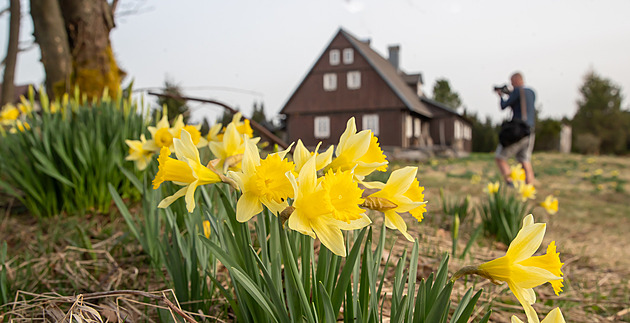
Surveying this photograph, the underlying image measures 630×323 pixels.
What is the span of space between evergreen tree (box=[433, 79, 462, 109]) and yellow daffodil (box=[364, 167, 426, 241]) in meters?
39.2

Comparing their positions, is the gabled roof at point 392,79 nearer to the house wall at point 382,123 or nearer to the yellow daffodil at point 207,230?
the house wall at point 382,123

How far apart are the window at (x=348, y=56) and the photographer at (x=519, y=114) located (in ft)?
49.6

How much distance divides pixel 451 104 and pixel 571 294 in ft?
126

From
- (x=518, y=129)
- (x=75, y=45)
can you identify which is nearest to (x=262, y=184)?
(x=75, y=45)

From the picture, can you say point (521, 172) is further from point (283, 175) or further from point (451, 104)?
point (451, 104)

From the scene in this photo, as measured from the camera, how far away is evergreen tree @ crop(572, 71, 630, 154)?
31.2 m

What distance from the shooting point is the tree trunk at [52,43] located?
359 centimetres

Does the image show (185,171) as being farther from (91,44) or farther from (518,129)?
(518,129)

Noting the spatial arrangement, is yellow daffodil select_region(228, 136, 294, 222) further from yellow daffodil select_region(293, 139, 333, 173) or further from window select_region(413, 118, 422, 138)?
window select_region(413, 118, 422, 138)

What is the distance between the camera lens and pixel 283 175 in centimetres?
65

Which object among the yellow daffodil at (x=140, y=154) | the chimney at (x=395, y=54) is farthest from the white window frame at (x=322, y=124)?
the yellow daffodil at (x=140, y=154)

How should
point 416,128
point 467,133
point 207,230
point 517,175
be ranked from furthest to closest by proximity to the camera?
point 467,133, point 416,128, point 517,175, point 207,230

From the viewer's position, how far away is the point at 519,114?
16.0 ft

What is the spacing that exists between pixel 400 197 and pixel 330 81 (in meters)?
19.6
